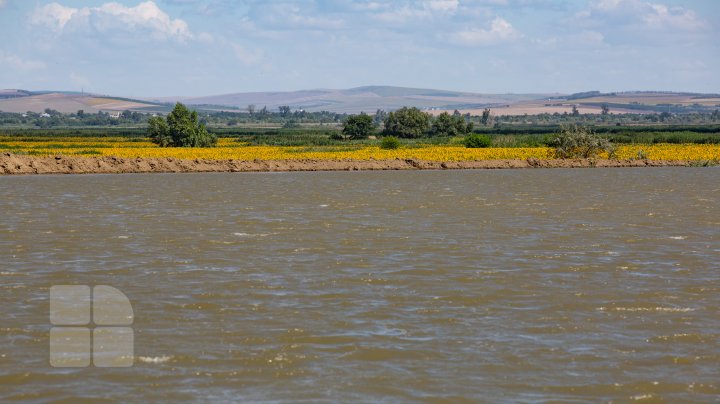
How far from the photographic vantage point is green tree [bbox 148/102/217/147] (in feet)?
257

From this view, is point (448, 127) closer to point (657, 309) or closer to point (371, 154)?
point (371, 154)

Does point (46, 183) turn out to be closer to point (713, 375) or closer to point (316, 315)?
point (316, 315)

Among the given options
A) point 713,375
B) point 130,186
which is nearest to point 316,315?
point 713,375

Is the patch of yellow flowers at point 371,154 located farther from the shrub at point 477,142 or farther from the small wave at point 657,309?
the small wave at point 657,309

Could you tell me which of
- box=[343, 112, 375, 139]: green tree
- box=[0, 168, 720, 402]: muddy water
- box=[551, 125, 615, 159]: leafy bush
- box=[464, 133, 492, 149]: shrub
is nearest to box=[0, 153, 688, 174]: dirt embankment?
box=[551, 125, 615, 159]: leafy bush

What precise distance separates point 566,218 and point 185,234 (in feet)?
32.9

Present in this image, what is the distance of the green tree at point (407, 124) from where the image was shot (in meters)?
109

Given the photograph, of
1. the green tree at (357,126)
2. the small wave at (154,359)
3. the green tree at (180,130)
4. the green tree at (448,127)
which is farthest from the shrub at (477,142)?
the small wave at (154,359)

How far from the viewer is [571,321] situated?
12258 millimetres

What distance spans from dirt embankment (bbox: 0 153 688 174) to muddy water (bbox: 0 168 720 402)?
2281cm

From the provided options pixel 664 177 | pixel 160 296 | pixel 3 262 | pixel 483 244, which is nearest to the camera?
pixel 160 296
